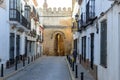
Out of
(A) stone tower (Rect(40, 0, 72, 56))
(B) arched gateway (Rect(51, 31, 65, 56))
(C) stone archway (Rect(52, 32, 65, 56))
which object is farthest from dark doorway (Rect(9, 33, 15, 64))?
(C) stone archway (Rect(52, 32, 65, 56))

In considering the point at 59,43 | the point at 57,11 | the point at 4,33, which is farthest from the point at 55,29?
the point at 4,33

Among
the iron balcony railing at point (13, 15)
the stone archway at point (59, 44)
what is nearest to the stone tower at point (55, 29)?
the stone archway at point (59, 44)

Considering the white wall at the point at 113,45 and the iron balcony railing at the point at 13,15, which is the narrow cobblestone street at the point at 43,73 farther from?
the white wall at the point at 113,45

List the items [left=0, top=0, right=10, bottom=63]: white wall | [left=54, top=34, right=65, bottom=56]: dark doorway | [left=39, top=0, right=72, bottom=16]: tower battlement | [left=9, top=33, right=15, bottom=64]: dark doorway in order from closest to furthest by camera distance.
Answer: [left=0, top=0, right=10, bottom=63]: white wall, [left=9, top=33, right=15, bottom=64]: dark doorway, [left=39, top=0, right=72, bottom=16]: tower battlement, [left=54, top=34, right=65, bottom=56]: dark doorway

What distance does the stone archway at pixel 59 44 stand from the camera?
2465 inches

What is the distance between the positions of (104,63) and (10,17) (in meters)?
14.2

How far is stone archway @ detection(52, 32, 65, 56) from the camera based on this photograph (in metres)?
62.6

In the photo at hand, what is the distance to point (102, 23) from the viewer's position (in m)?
15.8

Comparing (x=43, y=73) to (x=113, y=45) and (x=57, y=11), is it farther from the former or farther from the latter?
(x=57, y=11)

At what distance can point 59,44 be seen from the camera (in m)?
67.8

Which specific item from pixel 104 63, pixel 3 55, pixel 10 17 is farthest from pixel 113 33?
pixel 10 17

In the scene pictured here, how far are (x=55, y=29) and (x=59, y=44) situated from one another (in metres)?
6.26

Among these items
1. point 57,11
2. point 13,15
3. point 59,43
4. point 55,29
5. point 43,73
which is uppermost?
point 57,11

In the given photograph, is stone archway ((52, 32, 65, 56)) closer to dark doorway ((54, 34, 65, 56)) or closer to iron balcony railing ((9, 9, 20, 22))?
dark doorway ((54, 34, 65, 56))
